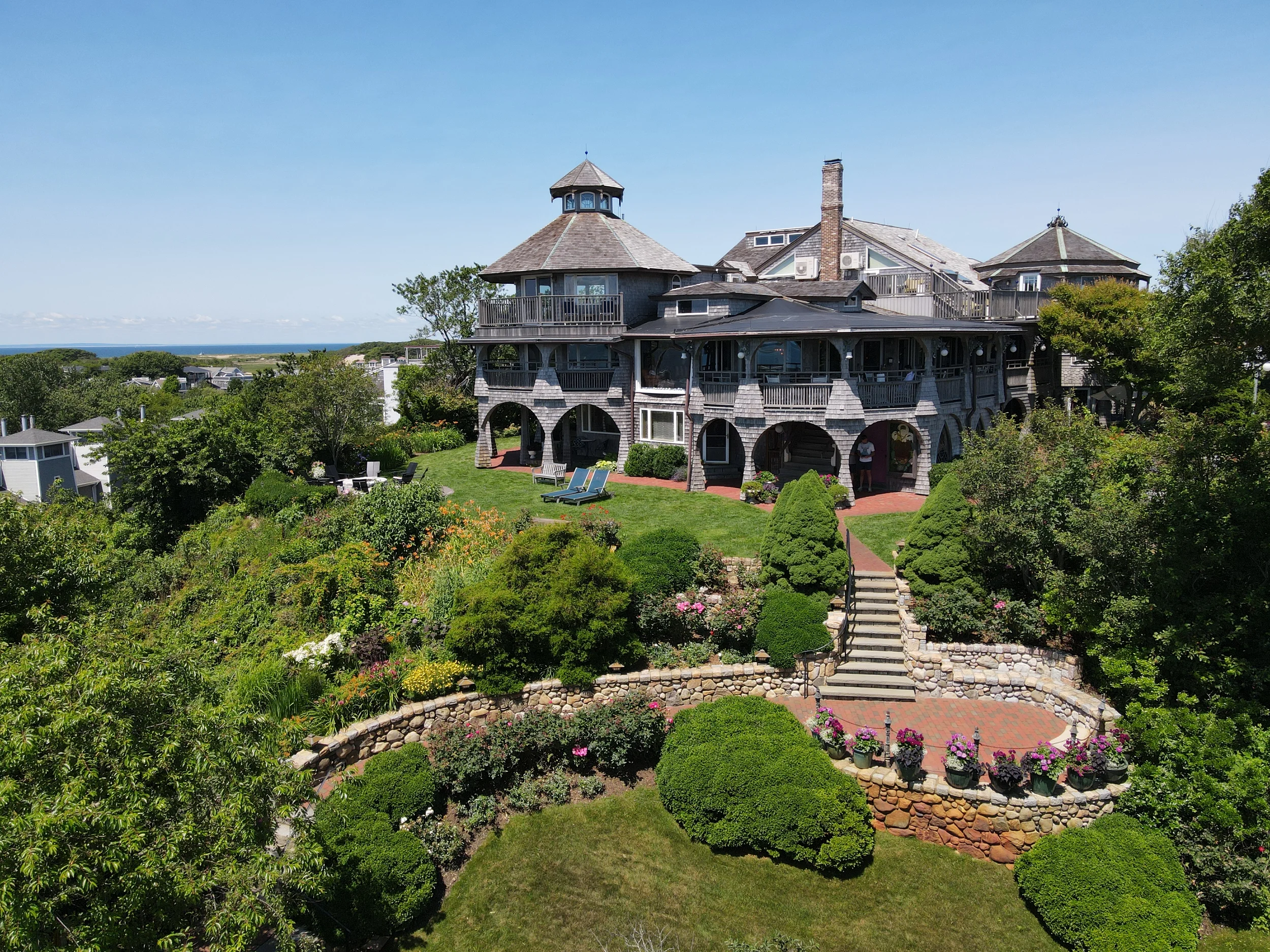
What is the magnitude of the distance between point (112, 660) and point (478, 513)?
13392 mm

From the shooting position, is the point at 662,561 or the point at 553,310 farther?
the point at 553,310

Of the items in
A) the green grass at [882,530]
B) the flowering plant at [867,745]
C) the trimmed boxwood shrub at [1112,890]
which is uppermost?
the green grass at [882,530]

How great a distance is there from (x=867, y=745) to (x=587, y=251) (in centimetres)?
2328

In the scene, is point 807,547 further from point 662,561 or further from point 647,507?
point 647,507

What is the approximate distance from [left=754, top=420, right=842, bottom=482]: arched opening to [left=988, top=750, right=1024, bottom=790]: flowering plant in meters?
15.1

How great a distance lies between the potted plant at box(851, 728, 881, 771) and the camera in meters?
13.4

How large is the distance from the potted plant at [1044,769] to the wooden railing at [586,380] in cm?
2065

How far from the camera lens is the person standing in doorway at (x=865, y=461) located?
26.2m

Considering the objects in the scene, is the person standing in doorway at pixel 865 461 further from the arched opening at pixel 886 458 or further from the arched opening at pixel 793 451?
the arched opening at pixel 793 451

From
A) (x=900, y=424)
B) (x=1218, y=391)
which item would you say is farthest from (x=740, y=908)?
(x=900, y=424)

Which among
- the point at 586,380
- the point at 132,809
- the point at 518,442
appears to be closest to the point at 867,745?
the point at 132,809

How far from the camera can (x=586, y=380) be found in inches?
1204

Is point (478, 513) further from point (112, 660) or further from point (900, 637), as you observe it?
point (112, 660)


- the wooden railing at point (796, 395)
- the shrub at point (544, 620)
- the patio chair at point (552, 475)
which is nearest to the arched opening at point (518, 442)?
the patio chair at point (552, 475)
